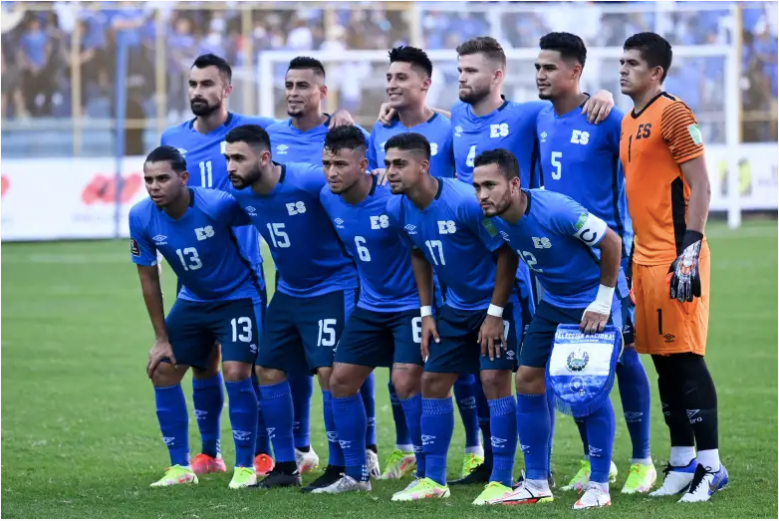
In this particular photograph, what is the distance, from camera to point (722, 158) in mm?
25953

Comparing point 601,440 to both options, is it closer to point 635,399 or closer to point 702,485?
point 702,485

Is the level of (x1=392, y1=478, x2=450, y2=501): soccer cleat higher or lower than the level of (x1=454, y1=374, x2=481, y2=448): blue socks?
lower

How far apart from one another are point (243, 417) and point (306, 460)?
0.74 meters

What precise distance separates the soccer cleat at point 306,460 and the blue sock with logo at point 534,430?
1814 millimetres

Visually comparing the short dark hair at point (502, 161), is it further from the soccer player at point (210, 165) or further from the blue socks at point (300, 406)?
the blue socks at point (300, 406)

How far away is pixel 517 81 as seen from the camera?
24906 mm

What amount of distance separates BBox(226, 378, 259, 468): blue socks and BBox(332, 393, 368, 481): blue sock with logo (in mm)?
598

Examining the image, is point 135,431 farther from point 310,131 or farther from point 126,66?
point 126,66

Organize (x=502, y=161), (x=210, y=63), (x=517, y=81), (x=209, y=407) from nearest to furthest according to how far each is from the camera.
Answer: (x=502, y=161) < (x=209, y=407) < (x=210, y=63) < (x=517, y=81)

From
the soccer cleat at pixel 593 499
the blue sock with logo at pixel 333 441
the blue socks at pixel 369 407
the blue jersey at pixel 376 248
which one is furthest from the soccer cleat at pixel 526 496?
the blue socks at pixel 369 407

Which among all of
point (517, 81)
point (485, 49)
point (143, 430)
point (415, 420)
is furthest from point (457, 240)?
point (517, 81)

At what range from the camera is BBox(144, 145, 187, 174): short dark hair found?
7.36 meters

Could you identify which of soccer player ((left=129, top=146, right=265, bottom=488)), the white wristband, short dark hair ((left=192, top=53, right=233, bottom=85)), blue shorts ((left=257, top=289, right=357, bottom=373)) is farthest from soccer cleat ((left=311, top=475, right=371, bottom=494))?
short dark hair ((left=192, top=53, right=233, bottom=85))

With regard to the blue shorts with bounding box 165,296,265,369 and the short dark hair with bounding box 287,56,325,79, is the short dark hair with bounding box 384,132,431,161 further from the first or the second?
the blue shorts with bounding box 165,296,265,369
